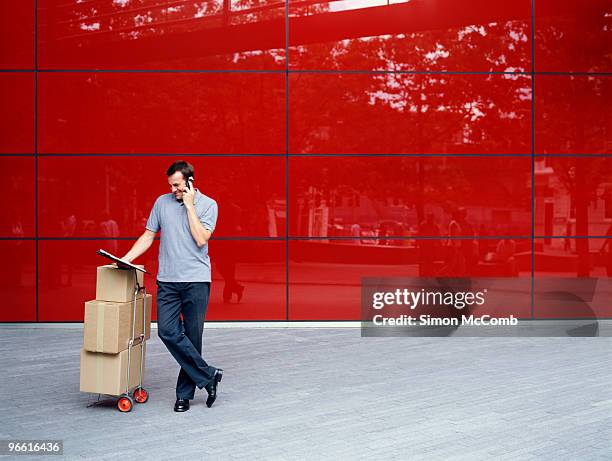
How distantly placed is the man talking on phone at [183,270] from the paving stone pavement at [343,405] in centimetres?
37

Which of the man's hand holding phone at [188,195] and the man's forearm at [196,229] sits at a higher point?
the man's hand holding phone at [188,195]

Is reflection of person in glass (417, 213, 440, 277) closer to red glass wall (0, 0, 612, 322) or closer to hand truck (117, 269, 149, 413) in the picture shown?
red glass wall (0, 0, 612, 322)

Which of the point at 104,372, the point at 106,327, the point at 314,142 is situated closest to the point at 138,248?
the point at 106,327

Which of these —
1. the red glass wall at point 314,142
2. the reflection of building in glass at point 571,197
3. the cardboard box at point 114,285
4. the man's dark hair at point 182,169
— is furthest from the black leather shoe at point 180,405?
the reflection of building in glass at point 571,197

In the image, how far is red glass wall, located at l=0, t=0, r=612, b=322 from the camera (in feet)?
38.3

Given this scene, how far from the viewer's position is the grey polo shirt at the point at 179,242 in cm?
643

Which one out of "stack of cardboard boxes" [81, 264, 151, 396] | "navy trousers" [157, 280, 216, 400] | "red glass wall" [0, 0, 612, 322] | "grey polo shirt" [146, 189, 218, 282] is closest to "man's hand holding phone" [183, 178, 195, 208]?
"grey polo shirt" [146, 189, 218, 282]

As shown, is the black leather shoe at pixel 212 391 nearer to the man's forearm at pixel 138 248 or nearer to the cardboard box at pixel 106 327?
the cardboard box at pixel 106 327

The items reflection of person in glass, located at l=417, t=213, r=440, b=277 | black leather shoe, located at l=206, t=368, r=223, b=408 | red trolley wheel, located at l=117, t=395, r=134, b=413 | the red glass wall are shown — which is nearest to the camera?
red trolley wheel, located at l=117, t=395, r=134, b=413

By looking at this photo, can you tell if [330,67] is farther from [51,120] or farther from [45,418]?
[45,418]

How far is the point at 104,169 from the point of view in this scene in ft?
38.3

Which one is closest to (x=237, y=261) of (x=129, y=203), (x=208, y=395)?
(x=129, y=203)

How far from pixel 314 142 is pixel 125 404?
6.47 meters

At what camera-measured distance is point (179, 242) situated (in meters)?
6.43
